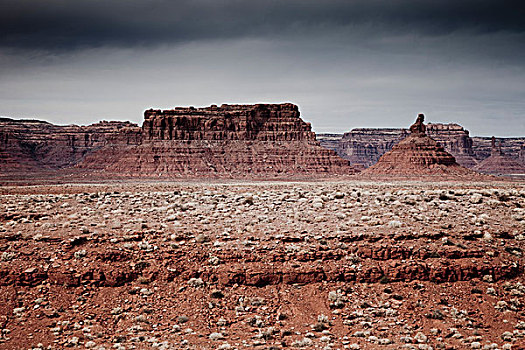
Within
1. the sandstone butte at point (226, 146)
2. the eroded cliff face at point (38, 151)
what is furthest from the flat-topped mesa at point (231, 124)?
the eroded cliff face at point (38, 151)

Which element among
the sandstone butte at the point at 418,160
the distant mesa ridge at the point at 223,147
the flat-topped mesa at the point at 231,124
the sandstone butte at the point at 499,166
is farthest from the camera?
the sandstone butte at the point at 499,166

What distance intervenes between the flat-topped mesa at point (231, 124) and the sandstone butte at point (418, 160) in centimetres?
3263

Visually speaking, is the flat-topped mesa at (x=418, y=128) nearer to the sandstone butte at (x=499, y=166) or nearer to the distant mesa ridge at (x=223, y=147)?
the distant mesa ridge at (x=223, y=147)

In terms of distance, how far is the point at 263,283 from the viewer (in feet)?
42.3

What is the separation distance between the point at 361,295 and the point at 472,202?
30.1ft

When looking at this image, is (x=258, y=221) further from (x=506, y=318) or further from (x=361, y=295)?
(x=506, y=318)

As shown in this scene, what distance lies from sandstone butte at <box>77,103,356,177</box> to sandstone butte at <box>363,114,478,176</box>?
18067 mm

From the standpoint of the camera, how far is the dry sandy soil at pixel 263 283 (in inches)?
448

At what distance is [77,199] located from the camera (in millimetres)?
21031

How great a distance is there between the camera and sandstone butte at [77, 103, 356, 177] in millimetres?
125750

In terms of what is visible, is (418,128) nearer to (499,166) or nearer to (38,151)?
(499,166)

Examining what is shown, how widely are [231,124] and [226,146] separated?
25.7 feet

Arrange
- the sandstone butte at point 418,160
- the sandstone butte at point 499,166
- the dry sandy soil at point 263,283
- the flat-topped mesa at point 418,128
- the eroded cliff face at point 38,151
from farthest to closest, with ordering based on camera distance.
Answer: the sandstone butte at point 499,166 < the eroded cliff face at point 38,151 < the flat-topped mesa at point 418,128 < the sandstone butte at point 418,160 < the dry sandy soil at point 263,283

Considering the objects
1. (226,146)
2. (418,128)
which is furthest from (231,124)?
(418,128)
